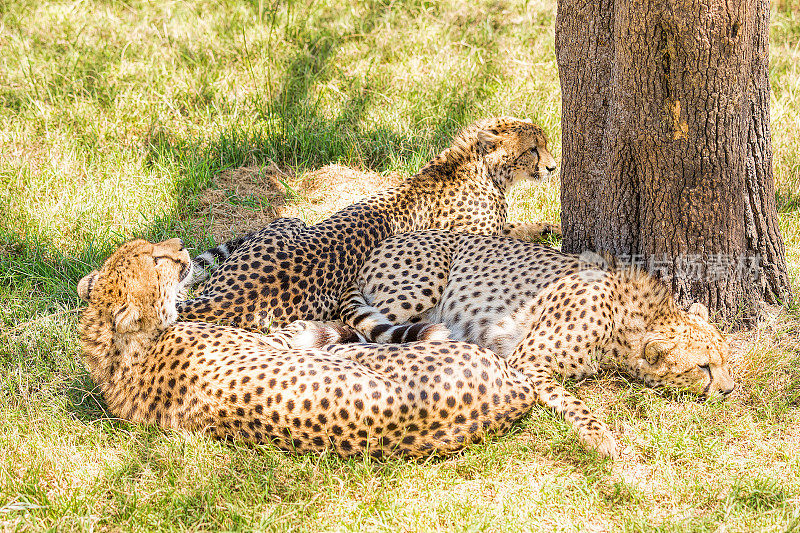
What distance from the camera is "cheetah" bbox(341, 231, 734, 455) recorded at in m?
3.28

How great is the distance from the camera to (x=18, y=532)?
2564 millimetres

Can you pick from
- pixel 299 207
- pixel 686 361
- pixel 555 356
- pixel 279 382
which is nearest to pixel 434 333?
pixel 555 356

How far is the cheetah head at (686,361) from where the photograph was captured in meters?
3.27

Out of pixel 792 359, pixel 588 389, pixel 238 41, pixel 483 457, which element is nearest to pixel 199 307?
pixel 483 457

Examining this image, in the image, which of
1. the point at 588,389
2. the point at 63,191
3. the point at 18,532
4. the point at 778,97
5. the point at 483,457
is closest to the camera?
the point at 18,532

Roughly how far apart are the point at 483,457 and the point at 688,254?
1.44 metres

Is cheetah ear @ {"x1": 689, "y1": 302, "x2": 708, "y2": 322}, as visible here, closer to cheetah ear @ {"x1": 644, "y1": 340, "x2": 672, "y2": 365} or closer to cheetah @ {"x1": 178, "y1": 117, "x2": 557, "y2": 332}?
cheetah ear @ {"x1": 644, "y1": 340, "x2": 672, "y2": 365}

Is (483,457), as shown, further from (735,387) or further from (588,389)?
(735,387)

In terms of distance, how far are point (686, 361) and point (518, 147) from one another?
1.88m

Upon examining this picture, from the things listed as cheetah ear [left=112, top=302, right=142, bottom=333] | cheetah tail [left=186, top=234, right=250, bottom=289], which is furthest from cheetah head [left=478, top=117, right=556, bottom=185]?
cheetah ear [left=112, top=302, right=142, bottom=333]

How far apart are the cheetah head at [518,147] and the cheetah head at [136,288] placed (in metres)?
2.14

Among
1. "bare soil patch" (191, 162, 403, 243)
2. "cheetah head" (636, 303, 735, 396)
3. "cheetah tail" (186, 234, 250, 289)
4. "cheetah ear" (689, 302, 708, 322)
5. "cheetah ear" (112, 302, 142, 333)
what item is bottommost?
"cheetah head" (636, 303, 735, 396)

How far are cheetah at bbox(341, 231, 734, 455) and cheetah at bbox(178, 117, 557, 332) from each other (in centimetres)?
20

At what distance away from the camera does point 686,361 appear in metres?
3.27
